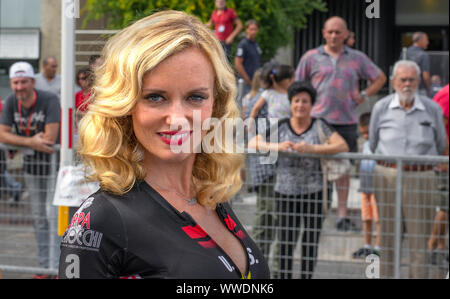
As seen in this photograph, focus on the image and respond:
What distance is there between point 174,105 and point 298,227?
396cm

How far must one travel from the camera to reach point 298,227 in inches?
218

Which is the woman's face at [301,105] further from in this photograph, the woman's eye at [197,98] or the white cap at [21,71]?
the woman's eye at [197,98]

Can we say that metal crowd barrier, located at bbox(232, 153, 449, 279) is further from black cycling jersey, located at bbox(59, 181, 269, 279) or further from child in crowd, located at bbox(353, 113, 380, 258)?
black cycling jersey, located at bbox(59, 181, 269, 279)

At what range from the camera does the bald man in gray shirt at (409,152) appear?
5.55m

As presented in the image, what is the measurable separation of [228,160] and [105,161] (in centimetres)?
47

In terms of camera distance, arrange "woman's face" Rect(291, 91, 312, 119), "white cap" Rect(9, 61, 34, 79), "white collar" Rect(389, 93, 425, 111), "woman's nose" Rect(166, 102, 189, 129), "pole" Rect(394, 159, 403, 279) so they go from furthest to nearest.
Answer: "white cap" Rect(9, 61, 34, 79) < "white collar" Rect(389, 93, 425, 111) < "woman's face" Rect(291, 91, 312, 119) < "pole" Rect(394, 159, 403, 279) < "woman's nose" Rect(166, 102, 189, 129)

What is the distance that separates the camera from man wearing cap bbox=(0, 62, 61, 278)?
5.90 meters

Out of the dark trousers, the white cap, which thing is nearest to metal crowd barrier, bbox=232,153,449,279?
the dark trousers

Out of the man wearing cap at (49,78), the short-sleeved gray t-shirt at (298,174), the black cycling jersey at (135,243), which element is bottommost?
the black cycling jersey at (135,243)

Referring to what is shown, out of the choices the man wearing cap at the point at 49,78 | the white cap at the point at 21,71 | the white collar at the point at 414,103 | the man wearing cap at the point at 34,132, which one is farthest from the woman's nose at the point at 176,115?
the man wearing cap at the point at 49,78

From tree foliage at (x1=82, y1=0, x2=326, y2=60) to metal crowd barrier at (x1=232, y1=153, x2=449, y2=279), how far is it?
5.34 m

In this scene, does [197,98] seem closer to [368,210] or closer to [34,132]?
[368,210]

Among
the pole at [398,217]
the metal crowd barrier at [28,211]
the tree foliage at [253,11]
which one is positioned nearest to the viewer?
the pole at [398,217]

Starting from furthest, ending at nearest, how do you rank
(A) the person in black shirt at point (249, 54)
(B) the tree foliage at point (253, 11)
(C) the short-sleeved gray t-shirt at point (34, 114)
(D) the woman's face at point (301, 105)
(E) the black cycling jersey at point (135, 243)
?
(B) the tree foliage at point (253, 11) → (A) the person in black shirt at point (249, 54) → (C) the short-sleeved gray t-shirt at point (34, 114) → (D) the woman's face at point (301, 105) → (E) the black cycling jersey at point (135, 243)
